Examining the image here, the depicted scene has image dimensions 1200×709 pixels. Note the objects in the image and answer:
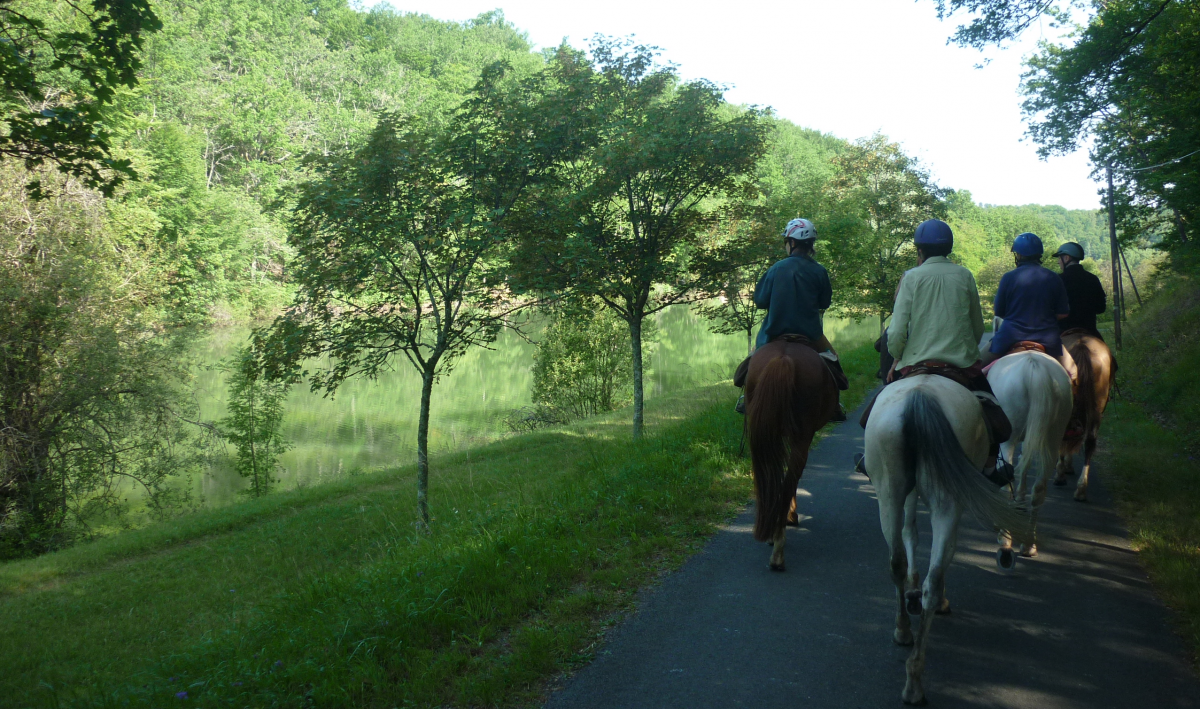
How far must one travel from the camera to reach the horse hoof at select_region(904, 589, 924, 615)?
3.98m

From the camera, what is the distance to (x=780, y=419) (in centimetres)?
565

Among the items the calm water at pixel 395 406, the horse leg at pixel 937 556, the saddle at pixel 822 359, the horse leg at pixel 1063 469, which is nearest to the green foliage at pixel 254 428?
the calm water at pixel 395 406

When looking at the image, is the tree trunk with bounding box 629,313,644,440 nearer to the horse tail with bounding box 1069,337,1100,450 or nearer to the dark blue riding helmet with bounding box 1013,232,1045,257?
the horse tail with bounding box 1069,337,1100,450

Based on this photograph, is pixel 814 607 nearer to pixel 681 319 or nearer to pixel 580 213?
pixel 580 213

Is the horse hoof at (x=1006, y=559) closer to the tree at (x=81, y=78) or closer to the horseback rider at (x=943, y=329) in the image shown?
the horseback rider at (x=943, y=329)

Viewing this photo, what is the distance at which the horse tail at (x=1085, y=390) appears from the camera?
762cm

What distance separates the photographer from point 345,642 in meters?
4.34

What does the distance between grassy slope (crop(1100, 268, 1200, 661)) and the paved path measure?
19cm

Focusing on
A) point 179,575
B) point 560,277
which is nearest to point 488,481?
point 560,277

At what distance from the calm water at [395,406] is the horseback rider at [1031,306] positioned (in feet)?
35.0

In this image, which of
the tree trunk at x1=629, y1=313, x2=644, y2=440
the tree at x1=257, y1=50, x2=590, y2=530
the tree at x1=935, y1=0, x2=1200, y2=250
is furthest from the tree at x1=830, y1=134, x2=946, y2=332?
the tree at x1=257, y1=50, x2=590, y2=530

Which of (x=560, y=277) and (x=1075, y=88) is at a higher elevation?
(x=1075, y=88)

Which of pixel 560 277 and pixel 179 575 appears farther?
pixel 560 277

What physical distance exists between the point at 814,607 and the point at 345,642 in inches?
121
